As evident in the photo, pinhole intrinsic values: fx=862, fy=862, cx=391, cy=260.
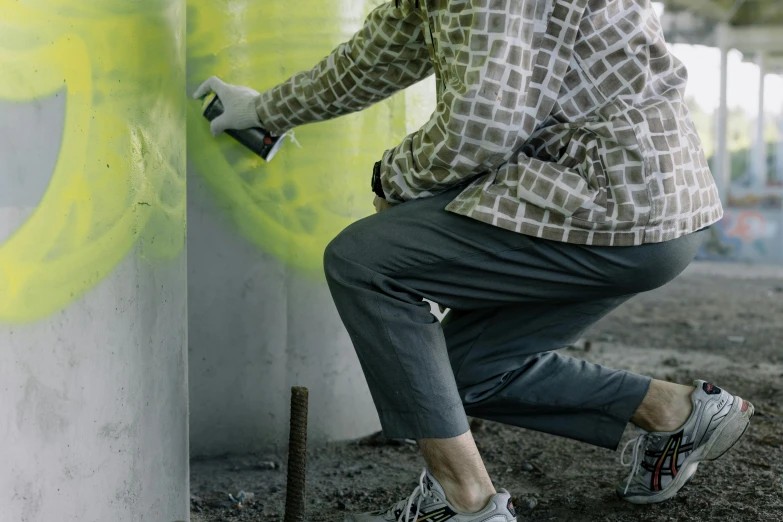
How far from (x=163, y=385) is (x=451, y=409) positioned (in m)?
0.62

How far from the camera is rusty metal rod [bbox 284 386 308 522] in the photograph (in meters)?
2.05

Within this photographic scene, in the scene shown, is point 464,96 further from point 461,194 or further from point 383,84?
point 383,84

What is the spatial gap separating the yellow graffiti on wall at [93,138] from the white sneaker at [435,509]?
30.4 inches

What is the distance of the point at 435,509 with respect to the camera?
192cm

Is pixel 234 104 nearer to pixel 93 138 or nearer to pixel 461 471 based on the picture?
pixel 93 138

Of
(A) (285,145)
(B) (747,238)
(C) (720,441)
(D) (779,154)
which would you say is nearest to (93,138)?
(A) (285,145)

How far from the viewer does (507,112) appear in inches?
66.3

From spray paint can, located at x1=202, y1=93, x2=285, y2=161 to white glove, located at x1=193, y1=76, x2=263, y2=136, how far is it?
0.05 metres

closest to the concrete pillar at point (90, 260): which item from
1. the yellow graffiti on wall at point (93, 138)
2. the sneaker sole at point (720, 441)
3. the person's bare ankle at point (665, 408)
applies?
the yellow graffiti on wall at point (93, 138)

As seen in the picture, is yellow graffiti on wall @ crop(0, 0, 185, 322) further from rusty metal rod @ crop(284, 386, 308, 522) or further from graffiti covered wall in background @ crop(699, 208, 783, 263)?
graffiti covered wall in background @ crop(699, 208, 783, 263)

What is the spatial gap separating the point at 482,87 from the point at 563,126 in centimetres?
23

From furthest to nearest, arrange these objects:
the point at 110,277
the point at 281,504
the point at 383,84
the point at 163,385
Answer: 1. the point at 281,504
2. the point at 383,84
3. the point at 163,385
4. the point at 110,277

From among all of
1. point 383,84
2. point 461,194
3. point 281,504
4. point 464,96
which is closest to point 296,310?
point 281,504

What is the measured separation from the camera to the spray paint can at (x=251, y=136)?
252cm
